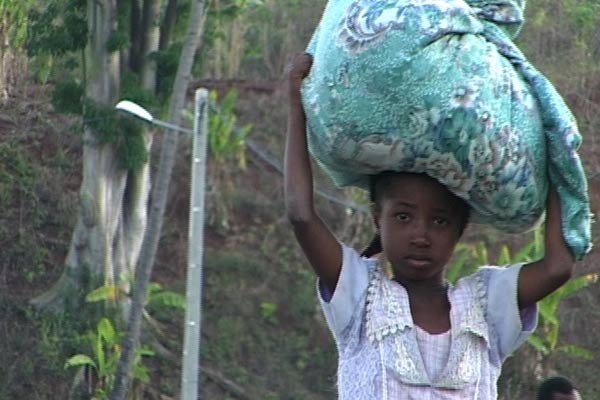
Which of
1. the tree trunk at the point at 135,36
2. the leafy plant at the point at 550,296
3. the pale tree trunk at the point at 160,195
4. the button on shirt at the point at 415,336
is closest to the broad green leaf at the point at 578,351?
the leafy plant at the point at 550,296

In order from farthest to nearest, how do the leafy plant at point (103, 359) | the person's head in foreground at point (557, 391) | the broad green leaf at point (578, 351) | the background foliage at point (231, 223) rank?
the background foliage at point (231, 223)
the broad green leaf at point (578, 351)
the leafy plant at point (103, 359)
the person's head in foreground at point (557, 391)

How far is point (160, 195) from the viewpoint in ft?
46.0

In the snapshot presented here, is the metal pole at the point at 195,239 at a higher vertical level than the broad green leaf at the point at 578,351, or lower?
higher

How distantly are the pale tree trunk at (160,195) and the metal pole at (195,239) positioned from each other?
0.83 meters

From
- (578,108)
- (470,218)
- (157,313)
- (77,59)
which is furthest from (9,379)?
(470,218)

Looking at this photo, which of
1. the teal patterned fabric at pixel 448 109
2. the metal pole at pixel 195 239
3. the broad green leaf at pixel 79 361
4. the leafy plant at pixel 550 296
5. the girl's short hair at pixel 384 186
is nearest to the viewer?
the teal patterned fabric at pixel 448 109

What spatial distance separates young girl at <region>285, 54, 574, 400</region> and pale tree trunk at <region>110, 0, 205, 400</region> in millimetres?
10191

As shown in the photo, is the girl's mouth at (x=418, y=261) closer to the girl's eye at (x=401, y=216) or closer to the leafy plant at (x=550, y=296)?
the girl's eye at (x=401, y=216)

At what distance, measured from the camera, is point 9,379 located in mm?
16688

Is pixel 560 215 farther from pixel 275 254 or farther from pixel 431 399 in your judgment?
pixel 275 254

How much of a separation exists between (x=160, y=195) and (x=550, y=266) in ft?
36.7

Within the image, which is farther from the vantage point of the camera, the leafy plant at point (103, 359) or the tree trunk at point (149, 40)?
the tree trunk at point (149, 40)

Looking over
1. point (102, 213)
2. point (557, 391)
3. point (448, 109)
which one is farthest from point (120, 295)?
point (448, 109)

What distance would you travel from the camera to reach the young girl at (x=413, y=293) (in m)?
2.92
